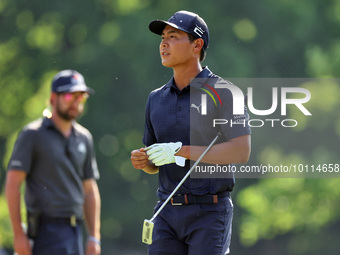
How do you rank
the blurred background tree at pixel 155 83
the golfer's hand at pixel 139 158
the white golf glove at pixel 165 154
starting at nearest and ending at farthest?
1. the white golf glove at pixel 165 154
2. the golfer's hand at pixel 139 158
3. the blurred background tree at pixel 155 83

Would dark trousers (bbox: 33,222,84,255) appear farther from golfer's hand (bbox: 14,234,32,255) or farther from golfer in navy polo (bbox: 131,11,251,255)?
golfer in navy polo (bbox: 131,11,251,255)

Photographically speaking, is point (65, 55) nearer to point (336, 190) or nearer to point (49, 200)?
point (336, 190)

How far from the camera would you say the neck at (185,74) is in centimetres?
543

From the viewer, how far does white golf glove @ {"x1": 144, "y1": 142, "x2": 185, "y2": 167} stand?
5.15 metres

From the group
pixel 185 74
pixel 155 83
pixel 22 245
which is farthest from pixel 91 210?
pixel 155 83

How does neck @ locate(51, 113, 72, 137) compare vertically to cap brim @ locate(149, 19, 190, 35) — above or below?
below

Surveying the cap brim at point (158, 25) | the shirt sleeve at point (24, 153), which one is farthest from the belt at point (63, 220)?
the cap brim at point (158, 25)

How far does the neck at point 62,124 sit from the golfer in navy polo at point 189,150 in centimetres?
63

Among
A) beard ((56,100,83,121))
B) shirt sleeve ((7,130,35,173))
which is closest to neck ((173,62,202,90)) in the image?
beard ((56,100,83,121))

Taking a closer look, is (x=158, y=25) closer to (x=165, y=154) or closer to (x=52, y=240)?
(x=165, y=154)

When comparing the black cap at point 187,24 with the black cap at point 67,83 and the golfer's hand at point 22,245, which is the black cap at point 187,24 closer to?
the black cap at point 67,83

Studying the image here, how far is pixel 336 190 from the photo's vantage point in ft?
63.6

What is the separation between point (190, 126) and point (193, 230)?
27.1 inches

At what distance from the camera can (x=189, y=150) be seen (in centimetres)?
512
